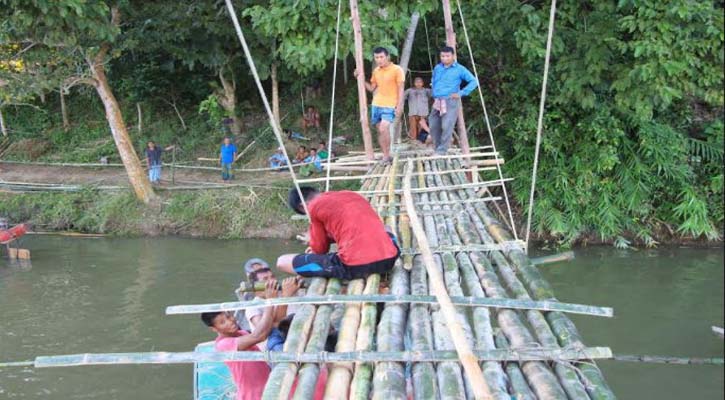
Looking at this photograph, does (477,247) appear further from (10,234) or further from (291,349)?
(10,234)

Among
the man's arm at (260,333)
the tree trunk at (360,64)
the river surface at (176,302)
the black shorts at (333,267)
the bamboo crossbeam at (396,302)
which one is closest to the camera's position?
the bamboo crossbeam at (396,302)

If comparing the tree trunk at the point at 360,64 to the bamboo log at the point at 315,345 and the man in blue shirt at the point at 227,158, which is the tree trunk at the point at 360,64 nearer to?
the bamboo log at the point at 315,345

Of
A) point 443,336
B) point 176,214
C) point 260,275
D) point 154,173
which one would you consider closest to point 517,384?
point 443,336

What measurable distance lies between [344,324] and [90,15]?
6.48 m

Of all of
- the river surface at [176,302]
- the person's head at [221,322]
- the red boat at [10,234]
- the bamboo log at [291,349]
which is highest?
the bamboo log at [291,349]

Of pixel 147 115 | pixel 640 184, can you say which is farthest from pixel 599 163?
pixel 147 115

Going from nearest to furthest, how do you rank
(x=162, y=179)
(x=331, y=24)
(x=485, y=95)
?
1. (x=331, y=24)
2. (x=485, y=95)
3. (x=162, y=179)

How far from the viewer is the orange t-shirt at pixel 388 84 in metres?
5.31

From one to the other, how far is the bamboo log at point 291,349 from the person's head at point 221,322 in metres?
0.37

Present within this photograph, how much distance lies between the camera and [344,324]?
7.96 ft

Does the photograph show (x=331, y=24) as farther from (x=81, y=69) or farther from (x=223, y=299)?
(x=81, y=69)

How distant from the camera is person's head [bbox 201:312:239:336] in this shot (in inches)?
110

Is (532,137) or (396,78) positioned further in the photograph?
(532,137)

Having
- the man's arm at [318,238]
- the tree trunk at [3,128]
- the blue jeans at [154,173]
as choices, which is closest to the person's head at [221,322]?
the man's arm at [318,238]
